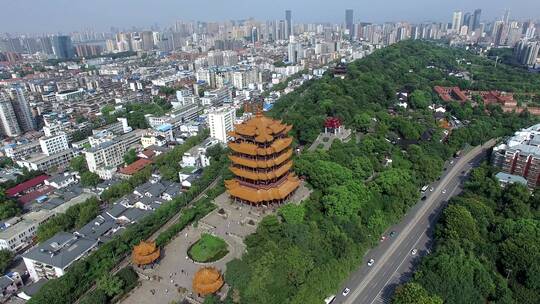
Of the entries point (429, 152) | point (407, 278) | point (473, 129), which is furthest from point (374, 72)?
point (407, 278)

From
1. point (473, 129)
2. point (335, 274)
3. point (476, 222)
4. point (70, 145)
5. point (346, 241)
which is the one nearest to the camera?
point (335, 274)

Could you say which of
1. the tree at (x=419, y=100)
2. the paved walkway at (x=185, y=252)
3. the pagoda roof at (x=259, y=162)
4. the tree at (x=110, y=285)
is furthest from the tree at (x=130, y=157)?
the tree at (x=419, y=100)

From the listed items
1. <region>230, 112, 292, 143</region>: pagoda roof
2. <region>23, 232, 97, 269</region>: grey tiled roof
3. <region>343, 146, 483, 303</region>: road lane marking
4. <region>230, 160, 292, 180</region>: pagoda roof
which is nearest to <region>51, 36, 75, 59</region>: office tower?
<region>23, 232, 97, 269</region>: grey tiled roof

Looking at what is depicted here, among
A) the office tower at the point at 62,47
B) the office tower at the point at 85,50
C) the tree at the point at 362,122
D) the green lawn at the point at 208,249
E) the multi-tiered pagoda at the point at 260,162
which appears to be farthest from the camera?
the office tower at the point at 85,50

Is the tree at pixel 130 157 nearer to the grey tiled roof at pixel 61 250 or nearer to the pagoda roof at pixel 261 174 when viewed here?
the grey tiled roof at pixel 61 250

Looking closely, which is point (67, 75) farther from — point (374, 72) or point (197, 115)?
point (374, 72)

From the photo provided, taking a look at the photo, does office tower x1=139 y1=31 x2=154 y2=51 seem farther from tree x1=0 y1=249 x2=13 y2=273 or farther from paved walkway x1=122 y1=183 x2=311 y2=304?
paved walkway x1=122 y1=183 x2=311 y2=304

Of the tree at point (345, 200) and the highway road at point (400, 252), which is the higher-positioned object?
the tree at point (345, 200)
